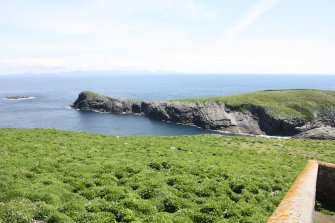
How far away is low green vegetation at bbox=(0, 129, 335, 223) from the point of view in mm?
14781

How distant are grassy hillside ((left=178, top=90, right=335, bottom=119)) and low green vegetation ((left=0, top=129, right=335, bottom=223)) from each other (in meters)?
107

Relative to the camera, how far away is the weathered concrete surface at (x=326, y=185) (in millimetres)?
21312

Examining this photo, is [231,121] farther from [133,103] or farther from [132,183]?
[132,183]

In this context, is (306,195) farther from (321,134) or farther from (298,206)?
(321,134)

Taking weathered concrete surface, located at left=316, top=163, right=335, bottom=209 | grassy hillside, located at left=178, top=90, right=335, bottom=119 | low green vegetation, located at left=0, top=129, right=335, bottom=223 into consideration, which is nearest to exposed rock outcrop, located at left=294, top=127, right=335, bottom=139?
grassy hillside, located at left=178, top=90, right=335, bottom=119

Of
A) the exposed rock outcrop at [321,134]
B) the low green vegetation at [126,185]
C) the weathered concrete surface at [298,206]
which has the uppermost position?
the weathered concrete surface at [298,206]

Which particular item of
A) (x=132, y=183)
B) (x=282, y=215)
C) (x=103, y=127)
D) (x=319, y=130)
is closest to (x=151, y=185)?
(x=132, y=183)

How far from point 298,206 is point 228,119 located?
124 metres

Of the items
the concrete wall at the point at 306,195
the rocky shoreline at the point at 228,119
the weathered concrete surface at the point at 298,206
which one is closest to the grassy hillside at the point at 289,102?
the rocky shoreline at the point at 228,119

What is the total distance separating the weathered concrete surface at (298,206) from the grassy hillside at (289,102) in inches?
4705

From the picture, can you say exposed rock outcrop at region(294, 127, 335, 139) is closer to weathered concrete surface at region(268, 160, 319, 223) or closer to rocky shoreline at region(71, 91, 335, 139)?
rocky shoreline at region(71, 91, 335, 139)

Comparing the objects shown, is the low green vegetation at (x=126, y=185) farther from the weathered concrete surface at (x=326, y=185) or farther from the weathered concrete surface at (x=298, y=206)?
the weathered concrete surface at (x=298, y=206)

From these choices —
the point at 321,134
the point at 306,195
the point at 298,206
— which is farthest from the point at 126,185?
the point at 321,134

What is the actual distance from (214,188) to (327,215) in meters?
7.61
